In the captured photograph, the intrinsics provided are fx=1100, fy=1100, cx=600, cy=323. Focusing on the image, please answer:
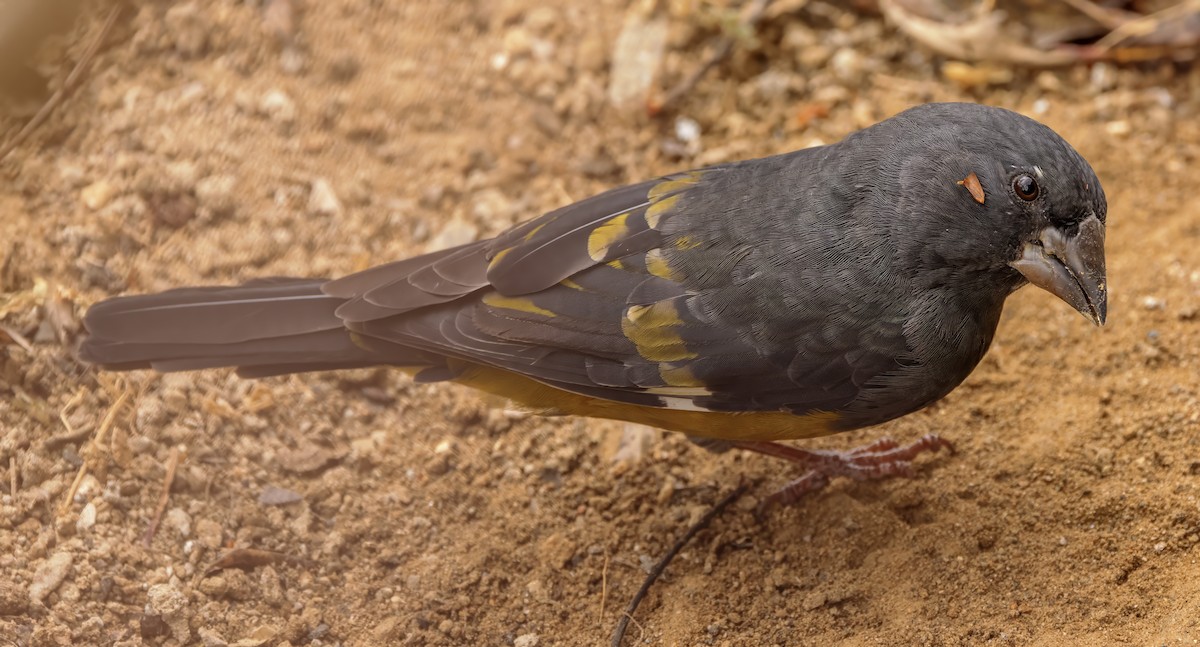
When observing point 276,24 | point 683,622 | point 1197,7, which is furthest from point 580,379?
point 1197,7

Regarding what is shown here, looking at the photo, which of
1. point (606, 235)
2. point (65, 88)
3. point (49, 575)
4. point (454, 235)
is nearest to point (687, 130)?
point (454, 235)

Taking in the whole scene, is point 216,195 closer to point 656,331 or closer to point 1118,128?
point 656,331

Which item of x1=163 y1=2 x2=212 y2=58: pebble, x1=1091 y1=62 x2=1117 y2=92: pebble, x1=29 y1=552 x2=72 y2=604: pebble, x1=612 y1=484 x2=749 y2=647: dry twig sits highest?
x1=163 y1=2 x2=212 y2=58: pebble

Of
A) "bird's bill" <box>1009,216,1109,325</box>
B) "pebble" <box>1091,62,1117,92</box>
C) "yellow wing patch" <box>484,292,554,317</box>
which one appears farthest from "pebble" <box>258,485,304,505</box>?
"pebble" <box>1091,62,1117,92</box>

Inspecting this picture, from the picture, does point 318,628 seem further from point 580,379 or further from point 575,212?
point 575,212

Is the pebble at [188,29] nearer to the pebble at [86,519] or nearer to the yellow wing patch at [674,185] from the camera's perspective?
the pebble at [86,519]

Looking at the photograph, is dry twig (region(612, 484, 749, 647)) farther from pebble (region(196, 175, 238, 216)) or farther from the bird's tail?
pebble (region(196, 175, 238, 216))
